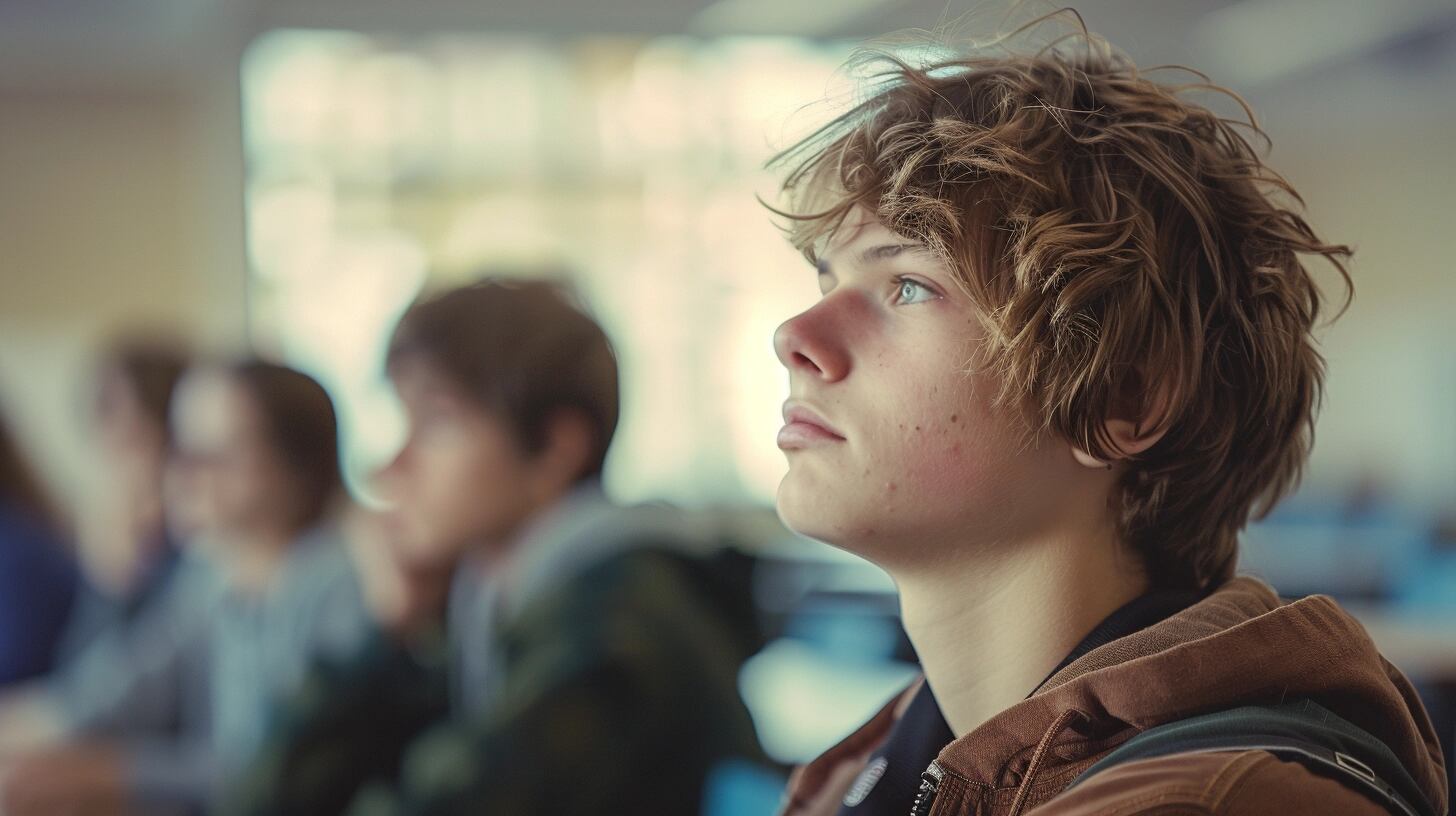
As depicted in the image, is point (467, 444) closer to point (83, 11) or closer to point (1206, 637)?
point (1206, 637)

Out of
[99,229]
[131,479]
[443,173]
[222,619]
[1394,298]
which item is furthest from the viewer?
[1394,298]

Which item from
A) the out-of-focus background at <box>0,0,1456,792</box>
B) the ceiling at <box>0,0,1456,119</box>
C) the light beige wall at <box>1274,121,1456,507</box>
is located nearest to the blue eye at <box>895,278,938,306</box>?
the out-of-focus background at <box>0,0,1456,792</box>

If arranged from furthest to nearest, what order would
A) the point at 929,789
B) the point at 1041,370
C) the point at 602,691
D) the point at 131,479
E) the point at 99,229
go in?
the point at 99,229 < the point at 131,479 < the point at 602,691 < the point at 1041,370 < the point at 929,789

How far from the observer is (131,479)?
3379mm

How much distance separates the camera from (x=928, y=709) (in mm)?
1184

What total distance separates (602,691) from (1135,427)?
941mm

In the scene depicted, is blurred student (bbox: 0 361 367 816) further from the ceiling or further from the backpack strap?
the ceiling

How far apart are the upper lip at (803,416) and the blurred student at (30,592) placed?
312 cm

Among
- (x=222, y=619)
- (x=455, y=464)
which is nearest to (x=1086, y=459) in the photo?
(x=455, y=464)

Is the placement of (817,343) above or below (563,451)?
above

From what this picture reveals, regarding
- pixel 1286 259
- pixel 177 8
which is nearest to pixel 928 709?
pixel 1286 259

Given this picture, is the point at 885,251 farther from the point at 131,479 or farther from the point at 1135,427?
the point at 131,479

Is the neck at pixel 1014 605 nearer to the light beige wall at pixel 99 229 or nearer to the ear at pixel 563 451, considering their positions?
the ear at pixel 563 451

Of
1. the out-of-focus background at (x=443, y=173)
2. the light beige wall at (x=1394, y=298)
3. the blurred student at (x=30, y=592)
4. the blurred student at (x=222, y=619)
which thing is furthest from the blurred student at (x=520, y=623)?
the light beige wall at (x=1394, y=298)
